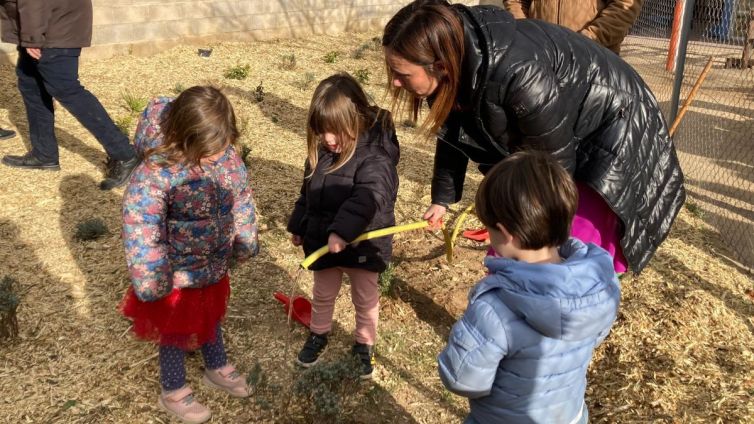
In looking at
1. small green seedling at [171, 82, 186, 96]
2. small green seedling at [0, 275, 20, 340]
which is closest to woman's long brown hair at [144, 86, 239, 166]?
small green seedling at [0, 275, 20, 340]

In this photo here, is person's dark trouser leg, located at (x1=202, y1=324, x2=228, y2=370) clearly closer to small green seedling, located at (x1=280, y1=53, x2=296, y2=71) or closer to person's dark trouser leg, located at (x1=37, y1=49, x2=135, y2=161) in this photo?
person's dark trouser leg, located at (x1=37, y1=49, x2=135, y2=161)

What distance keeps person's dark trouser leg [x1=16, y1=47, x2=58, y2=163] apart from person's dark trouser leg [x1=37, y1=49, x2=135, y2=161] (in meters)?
0.20

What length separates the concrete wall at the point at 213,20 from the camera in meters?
7.91

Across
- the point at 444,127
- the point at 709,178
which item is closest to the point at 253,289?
Answer: the point at 444,127

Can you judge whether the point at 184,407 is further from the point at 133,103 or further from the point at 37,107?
the point at 133,103

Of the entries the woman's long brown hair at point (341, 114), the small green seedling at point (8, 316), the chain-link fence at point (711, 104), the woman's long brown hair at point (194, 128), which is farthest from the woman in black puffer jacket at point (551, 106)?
the chain-link fence at point (711, 104)

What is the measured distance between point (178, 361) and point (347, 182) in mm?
1108

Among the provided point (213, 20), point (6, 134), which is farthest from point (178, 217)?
point (213, 20)

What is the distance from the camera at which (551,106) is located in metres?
2.31

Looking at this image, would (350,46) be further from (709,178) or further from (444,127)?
(444,127)

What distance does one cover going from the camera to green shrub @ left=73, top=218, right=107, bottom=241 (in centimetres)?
430

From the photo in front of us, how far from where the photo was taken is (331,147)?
2.82m

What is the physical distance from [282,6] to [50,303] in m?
7.12

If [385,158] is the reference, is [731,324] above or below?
below
